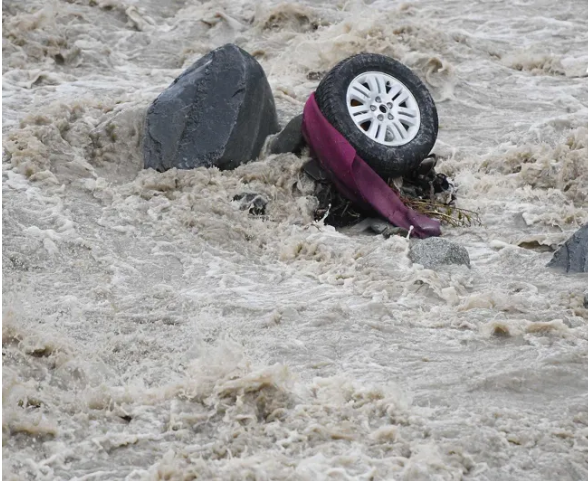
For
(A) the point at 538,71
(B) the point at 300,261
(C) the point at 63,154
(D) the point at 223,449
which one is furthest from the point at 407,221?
(A) the point at 538,71

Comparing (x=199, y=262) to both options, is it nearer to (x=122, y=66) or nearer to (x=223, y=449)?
(x=223, y=449)

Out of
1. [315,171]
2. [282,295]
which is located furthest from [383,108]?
[282,295]

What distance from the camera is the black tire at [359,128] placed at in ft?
25.0

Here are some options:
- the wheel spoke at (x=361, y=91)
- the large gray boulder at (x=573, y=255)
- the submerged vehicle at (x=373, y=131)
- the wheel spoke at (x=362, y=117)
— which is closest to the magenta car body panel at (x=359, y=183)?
the submerged vehicle at (x=373, y=131)

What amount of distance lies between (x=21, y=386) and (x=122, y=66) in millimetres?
7180

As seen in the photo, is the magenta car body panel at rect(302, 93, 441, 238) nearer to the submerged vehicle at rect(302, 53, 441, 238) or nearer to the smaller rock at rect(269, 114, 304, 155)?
the submerged vehicle at rect(302, 53, 441, 238)

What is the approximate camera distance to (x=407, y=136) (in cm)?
787

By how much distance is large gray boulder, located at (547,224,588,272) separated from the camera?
21.2ft

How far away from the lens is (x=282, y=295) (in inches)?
243

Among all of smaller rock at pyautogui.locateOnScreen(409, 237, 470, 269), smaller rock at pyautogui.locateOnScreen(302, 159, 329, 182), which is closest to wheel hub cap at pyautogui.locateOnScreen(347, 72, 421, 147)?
smaller rock at pyautogui.locateOnScreen(302, 159, 329, 182)

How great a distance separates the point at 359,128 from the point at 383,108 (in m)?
0.38

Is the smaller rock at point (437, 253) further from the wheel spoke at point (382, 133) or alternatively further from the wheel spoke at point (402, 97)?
the wheel spoke at point (402, 97)

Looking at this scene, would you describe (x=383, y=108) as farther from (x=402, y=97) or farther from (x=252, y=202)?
(x=252, y=202)

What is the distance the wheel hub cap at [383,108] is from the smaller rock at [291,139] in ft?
1.69
